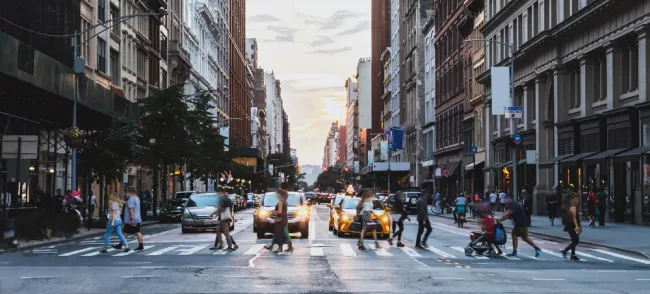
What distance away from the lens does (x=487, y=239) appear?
81.0 feet

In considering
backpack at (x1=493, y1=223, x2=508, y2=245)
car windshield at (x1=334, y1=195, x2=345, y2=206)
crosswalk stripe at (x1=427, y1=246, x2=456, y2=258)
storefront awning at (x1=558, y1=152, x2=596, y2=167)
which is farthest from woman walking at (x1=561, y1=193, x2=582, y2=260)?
storefront awning at (x1=558, y1=152, x2=596, y2=167)

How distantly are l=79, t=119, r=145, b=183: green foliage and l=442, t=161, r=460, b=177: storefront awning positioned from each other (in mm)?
47978

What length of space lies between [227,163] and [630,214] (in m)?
44.5

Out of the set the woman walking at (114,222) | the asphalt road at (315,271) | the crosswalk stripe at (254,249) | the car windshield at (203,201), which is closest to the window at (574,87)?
the car windshield at (203,201)

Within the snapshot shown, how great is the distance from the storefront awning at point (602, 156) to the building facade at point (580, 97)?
66mm

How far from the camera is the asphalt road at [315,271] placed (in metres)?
15.9

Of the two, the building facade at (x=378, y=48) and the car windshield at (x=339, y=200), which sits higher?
the building facade at (x=378, y=48)

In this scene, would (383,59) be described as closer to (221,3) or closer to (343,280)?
(221,3)

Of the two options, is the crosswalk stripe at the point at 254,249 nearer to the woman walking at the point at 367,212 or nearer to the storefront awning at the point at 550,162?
the woman walking at the point at 367,212

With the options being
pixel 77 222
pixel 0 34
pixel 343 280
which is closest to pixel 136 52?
→ pixel 77 222

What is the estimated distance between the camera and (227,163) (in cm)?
8144

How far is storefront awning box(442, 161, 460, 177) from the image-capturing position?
88.9m

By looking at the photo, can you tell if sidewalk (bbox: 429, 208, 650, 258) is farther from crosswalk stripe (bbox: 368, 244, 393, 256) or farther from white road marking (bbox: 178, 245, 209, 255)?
white road marking (bbox: 178, 245, 209, 255)

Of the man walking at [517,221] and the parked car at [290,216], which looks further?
the parked car at [290,216]
